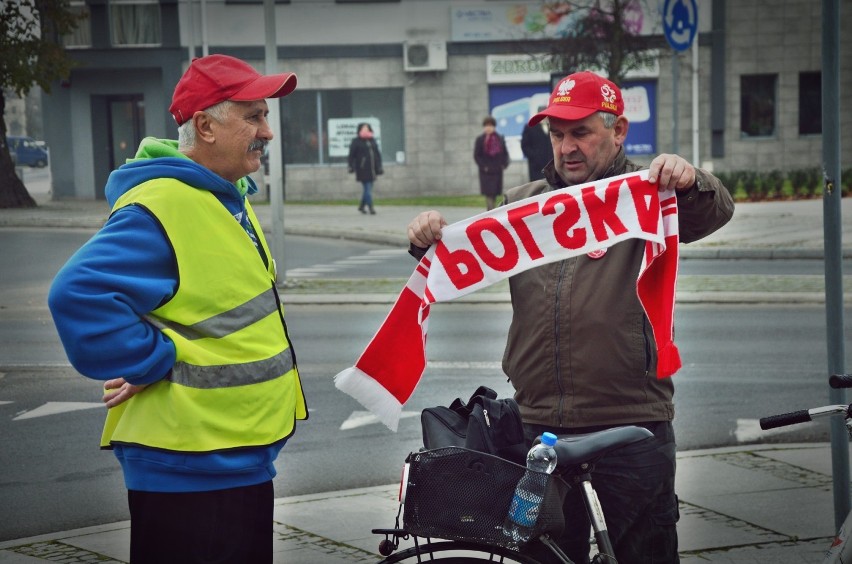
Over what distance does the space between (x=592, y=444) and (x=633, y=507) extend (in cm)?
66

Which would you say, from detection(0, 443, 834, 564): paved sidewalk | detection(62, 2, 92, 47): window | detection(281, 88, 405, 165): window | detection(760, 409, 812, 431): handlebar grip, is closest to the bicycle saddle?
detection(760, 409, 812, 431): handlebar grip

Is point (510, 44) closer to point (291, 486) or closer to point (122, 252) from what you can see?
point (291, 486)

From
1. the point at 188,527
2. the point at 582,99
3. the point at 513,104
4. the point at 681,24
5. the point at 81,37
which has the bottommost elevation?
→ the point at 188,527

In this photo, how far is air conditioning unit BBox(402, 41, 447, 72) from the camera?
3356 cm

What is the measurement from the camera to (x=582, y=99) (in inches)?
156

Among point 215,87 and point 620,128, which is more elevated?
point 215,87

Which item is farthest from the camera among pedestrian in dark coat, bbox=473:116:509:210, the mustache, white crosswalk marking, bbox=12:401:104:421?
pedestrian in dark coat, bbox=473:116:509:210

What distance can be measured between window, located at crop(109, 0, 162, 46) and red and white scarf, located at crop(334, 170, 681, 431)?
31.9 m

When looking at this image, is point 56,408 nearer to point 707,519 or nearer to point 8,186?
point 707,519

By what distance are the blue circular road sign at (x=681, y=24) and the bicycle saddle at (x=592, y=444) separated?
14878mm

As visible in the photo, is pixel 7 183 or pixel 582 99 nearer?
pixel 582 99

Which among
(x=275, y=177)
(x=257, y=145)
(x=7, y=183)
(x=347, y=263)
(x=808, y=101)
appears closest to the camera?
(x=257, y=145)

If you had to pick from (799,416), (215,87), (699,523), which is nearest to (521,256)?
(799,416)

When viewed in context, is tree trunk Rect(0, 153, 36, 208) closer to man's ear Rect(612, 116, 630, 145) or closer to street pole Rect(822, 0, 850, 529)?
street pole Rect(822, 0, 850, 529)
